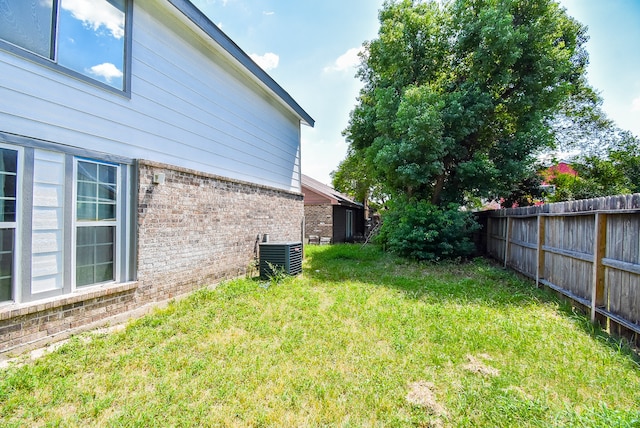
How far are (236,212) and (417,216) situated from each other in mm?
6169

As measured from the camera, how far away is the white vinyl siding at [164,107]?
3238 mm

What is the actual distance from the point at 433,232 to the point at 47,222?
8.96m

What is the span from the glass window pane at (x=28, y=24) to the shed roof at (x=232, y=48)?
1.80 meters

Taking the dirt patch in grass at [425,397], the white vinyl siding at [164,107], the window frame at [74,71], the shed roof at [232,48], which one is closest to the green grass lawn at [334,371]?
the dirt patch in grass at [425,397]

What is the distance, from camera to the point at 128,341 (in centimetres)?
348

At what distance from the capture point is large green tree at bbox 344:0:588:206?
8992 mm

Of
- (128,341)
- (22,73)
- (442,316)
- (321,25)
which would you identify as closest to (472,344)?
(442,316)

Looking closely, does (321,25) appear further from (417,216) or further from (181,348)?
(181,348)

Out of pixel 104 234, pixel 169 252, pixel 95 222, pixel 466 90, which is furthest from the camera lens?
pixel 466 90

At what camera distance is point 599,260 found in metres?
4.01

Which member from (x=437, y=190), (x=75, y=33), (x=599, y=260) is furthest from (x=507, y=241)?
(x=75, y=33)

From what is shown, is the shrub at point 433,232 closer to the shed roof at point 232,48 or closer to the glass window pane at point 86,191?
the shed roof at point 232,48

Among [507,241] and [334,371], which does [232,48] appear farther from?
[507,241]

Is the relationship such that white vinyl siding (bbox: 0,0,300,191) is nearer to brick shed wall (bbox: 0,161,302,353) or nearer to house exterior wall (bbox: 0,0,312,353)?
house exterior wall (bbox: 0,0,312,353)
